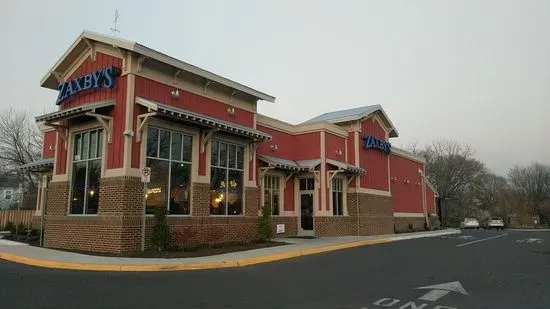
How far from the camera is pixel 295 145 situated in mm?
25578

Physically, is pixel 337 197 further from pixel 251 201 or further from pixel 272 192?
pixel 251 201

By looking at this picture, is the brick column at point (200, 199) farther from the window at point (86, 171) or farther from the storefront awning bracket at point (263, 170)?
the storefront awning bracket at point (263, 170)

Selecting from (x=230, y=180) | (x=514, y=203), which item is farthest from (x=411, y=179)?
(x=514, y=203)

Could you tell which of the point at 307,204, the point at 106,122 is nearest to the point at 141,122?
the point at 106,122

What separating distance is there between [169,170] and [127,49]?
4549 mm

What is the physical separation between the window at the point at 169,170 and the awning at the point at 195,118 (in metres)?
1.03

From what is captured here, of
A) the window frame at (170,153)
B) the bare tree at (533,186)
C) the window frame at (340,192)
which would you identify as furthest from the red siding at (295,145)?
the bare tree at (533,186)

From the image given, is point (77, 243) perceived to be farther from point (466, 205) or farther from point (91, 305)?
point (466, 205)

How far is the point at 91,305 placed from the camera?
7484 millimetres

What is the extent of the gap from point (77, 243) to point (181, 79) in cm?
724

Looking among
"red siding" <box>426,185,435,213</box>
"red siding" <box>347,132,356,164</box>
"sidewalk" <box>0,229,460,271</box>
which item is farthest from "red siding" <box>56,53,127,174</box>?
"red siding" <box>426,185,435,213</box>

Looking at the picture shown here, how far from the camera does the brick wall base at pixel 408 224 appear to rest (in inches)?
1308

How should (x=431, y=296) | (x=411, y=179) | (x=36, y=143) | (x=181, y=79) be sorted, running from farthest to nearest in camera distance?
(x=36, y=143) → (x=411, y=179) → (x=181, y=79) → (x=431, y=296)

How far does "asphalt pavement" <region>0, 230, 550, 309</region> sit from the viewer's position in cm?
790
